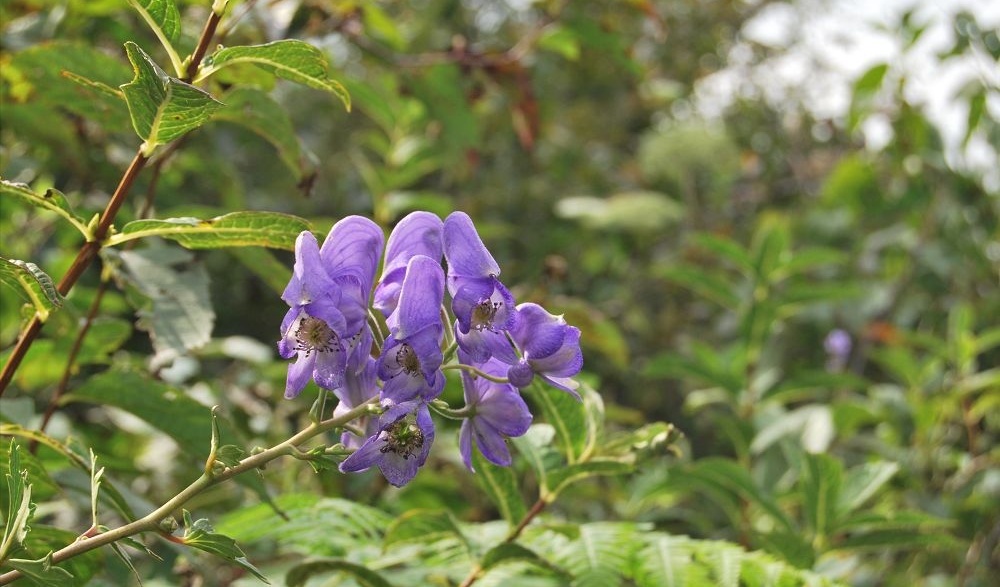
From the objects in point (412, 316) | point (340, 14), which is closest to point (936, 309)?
point (340, 14)

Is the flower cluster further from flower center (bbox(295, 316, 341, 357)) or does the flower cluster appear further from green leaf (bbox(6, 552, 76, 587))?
green leaf (bbox(6, 552, 76, 587))

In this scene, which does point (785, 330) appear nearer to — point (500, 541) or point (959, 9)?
point (959, 9)

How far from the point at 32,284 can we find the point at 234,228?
222 mm

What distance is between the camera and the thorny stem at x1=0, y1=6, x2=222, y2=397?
113 cm

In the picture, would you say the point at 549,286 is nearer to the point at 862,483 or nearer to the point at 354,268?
the point at 862,483

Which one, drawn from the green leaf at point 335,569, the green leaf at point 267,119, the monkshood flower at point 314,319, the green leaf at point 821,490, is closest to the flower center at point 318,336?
the monkshood flower at point 314,319

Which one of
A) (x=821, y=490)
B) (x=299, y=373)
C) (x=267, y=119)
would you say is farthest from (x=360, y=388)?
(x=821, y=490)

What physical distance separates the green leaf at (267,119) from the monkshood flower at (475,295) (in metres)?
0.55

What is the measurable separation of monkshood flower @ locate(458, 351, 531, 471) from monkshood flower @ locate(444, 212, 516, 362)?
6 centimetres

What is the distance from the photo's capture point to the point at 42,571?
91 cm

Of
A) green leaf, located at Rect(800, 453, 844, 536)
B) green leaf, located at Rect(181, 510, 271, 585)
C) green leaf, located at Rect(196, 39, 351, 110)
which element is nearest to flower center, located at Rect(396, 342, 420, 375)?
green leaf, located at Rect(181, 510, 271, 585)

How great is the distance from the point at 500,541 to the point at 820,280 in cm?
335

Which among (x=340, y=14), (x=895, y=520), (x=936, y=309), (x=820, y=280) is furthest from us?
(x=820, y=280)

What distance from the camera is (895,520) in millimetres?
1859
